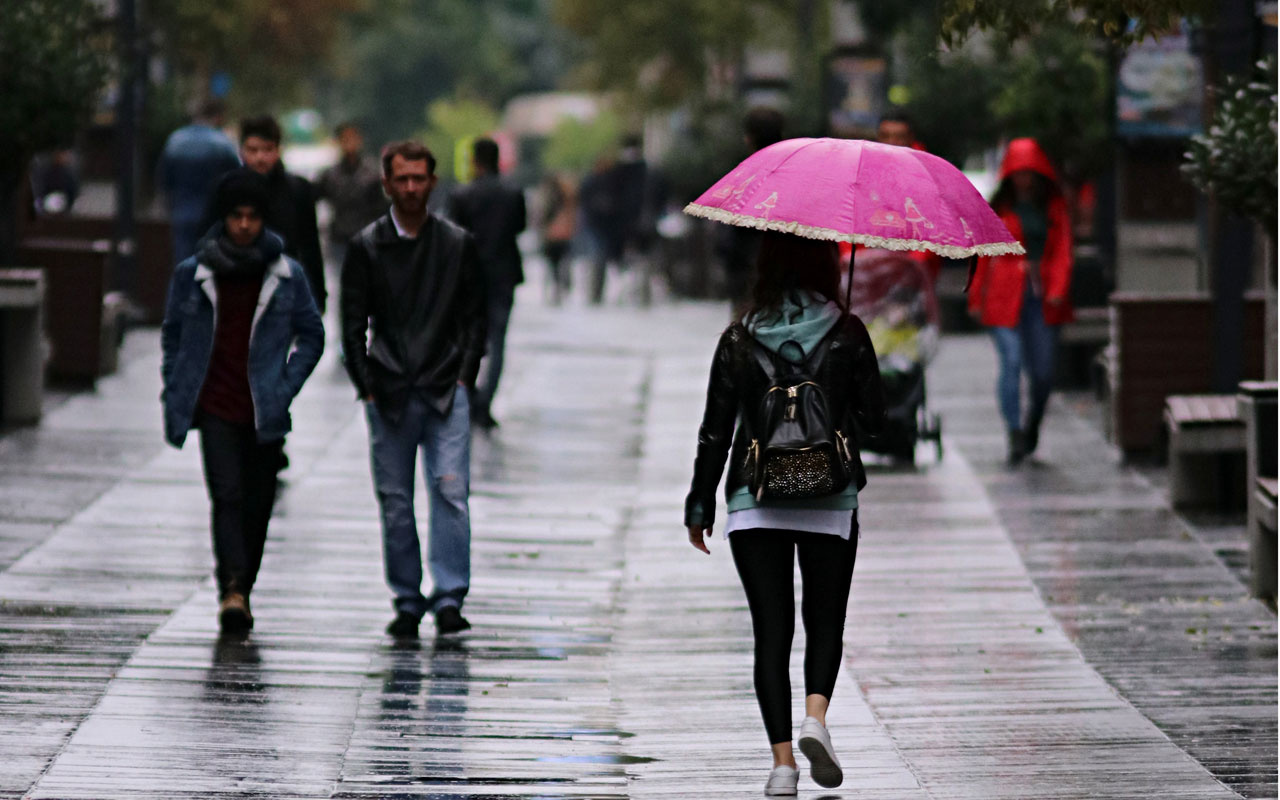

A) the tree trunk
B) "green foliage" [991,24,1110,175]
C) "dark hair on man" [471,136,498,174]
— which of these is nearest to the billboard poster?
"green foliage" [991,24,1110,175]

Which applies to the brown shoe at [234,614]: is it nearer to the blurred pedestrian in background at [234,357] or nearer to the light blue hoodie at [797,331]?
the blurred pedestrian in background at [234,357]

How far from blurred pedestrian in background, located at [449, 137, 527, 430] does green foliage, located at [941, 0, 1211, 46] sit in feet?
23.5

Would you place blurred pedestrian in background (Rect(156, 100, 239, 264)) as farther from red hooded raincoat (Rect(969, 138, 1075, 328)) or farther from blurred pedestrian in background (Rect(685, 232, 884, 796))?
blurred pedestrian in background (Rect(685, 232, 884, 796))

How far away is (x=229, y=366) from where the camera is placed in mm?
8508

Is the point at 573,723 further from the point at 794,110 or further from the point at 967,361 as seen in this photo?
the point at 794,110

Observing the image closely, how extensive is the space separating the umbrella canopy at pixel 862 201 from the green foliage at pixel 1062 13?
1.01 metres

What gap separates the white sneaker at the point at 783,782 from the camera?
617cm

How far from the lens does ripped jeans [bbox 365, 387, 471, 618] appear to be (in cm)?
856

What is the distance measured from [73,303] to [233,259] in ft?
25.3

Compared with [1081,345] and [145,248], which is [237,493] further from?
[145,248]

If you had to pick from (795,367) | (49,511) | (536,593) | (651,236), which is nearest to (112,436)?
(49,511)

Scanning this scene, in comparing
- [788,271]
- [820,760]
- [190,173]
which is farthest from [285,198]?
[190,173]

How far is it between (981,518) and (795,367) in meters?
5.26

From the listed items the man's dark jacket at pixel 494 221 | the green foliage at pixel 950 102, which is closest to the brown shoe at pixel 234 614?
the man's dark jacket at pixel 494 221
